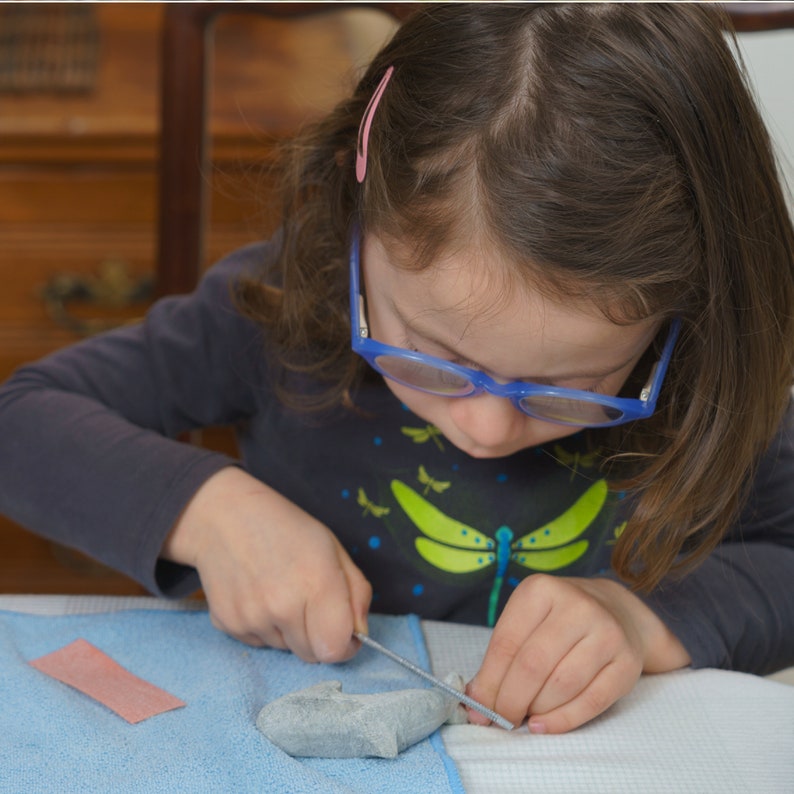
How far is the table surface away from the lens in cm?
57

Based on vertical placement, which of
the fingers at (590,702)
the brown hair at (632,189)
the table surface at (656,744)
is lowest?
the table surface at (656,744)

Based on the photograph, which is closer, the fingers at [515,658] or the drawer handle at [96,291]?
the fingers at [515,658]

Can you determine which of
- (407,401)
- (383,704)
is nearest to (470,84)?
(407,401)

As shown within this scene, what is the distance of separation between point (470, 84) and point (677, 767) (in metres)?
0.40

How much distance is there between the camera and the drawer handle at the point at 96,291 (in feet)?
5.55

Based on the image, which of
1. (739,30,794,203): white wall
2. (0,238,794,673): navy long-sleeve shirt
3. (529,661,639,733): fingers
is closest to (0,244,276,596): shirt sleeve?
(0,238,794,673): navy long-sleeve shirt

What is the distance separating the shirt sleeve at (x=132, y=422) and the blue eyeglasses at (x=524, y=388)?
159mm

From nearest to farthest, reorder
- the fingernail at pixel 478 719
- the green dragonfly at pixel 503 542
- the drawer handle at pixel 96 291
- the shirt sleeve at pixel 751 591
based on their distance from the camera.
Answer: the fingernail at pixel 478 719 → the shirt sleeve at pixel 751 591 → the green dragonfly at pixel 503 542 → the drawer handle at pixel 96 291

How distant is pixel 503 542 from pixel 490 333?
29 centimetres

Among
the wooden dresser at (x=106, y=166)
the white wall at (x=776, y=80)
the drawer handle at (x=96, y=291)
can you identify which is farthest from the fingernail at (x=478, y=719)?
the drawer handle at (x=96, y=291)

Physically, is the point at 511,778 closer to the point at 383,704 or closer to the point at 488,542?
the point at 383,704

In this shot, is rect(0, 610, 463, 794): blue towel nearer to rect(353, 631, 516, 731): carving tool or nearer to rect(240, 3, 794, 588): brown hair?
rect(353, 631, 516, 731): carving tool

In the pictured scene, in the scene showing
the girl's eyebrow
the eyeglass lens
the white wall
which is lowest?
the eyeglass lens

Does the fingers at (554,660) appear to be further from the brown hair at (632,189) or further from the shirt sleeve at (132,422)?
the shirt sleeve at (132,422)
